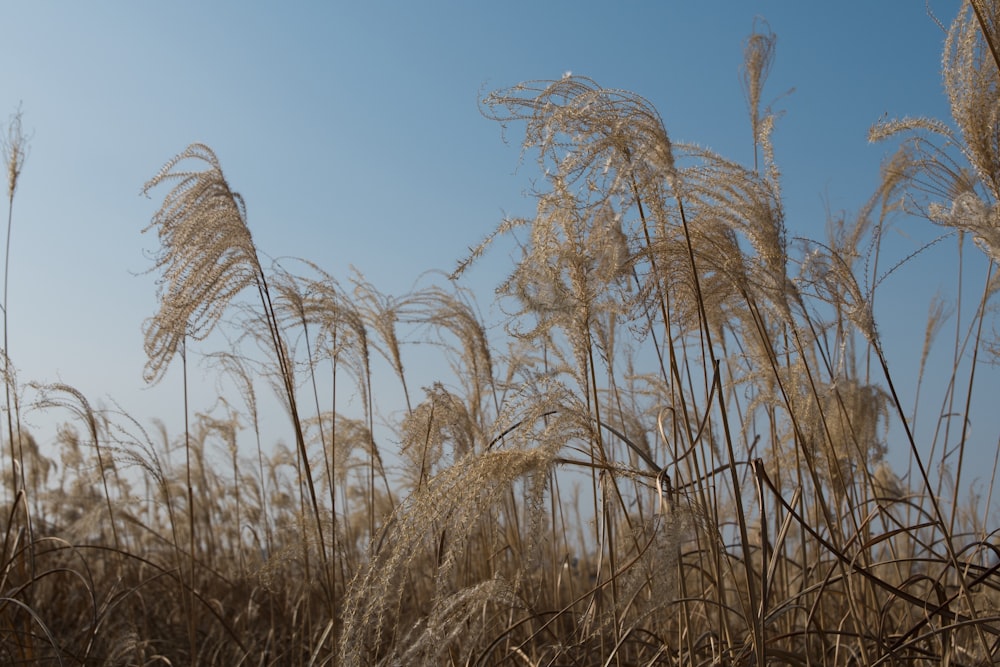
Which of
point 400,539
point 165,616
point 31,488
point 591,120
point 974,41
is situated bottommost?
point 165,616

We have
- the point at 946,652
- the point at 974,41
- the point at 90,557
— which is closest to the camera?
the point at 946,652

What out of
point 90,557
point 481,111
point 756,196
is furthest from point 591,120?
point 90,557

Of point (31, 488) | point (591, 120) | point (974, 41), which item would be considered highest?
point (974, 41)

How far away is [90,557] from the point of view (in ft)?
21.8

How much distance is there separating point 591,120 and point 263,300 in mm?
1393

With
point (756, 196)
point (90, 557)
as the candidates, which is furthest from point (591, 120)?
point (90, 557)

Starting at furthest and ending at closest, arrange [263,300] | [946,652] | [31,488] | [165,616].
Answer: [31,488] < [165,616] < [263,300] < [946,652]

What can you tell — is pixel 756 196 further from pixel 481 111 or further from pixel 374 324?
pixel 374 324

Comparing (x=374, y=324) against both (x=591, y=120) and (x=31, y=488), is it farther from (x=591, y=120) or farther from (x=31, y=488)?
(x=31, y=488)

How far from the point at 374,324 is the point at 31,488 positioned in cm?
460

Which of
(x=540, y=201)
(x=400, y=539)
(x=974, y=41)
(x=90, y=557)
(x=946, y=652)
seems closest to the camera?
(x=400, y=539)

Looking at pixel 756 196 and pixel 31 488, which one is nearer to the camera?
pixel 756 196

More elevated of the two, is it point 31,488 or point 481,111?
point 481,111

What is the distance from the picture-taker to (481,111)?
2.34 m
